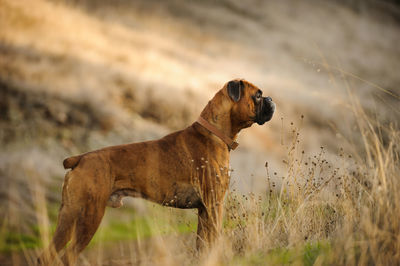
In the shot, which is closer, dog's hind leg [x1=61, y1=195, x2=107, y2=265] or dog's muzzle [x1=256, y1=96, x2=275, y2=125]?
dog's hind leg [x1=61, y1=195, x2=107, y2=265]

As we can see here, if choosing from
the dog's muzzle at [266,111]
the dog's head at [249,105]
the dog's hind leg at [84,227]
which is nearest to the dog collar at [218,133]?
the dog's head at [249,105]

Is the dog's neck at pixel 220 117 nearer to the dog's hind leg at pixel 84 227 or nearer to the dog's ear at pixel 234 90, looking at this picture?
the dog's ear at pixel 234 90

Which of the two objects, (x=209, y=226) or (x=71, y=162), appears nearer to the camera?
(x=71, y=162)

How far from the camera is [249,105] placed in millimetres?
6375

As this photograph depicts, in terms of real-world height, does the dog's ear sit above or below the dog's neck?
above

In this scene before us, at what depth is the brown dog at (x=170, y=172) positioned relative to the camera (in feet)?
17.3

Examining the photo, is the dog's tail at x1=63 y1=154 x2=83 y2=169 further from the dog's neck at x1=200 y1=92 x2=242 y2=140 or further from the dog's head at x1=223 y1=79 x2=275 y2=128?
the dog's head at x1=223 y1=79 x2=275 y2=128

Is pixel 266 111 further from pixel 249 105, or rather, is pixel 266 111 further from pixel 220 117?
pixel 220 117

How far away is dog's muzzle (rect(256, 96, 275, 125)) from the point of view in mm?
6391

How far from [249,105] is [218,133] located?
2.30 ft

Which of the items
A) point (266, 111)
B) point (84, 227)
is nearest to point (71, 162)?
point (84, 227)

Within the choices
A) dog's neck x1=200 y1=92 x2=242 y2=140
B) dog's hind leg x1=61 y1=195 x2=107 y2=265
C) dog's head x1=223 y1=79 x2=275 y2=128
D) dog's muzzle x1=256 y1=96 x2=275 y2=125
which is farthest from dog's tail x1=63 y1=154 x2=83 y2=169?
dog's muzzle x1=256 y1=96 x2=275 y2=125

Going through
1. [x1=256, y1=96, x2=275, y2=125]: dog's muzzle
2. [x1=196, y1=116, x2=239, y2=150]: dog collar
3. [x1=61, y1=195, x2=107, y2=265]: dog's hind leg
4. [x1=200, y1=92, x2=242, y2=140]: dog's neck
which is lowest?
[x1=61, y1=195, x2=107, y2=265]: dog's hind leg

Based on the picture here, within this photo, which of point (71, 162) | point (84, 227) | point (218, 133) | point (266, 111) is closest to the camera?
point (84, 227)
